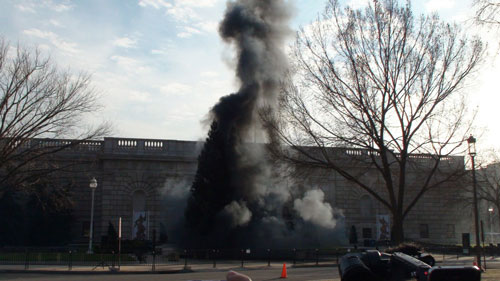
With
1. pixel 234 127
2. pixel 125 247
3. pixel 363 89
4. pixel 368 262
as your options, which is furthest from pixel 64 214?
pixel 368 262

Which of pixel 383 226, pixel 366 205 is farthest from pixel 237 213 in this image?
pixel 366 205

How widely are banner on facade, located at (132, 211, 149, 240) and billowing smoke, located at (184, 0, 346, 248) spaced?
815 cm

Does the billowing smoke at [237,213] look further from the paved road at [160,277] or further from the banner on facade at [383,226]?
the banner on facade at [383,226]

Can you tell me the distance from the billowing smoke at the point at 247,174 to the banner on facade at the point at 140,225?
8150mm

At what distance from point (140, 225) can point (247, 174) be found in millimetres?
12008

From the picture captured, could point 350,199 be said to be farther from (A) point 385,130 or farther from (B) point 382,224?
(A) point 385,130

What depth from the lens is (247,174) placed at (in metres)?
33.5

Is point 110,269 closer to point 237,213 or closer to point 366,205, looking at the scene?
point 237,213

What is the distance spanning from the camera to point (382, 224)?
45938 mm

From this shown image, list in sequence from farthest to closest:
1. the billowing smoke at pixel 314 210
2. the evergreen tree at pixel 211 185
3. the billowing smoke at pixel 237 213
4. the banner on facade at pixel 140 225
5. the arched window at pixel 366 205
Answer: the arched window at pixel 366 205, the banner on facade at pixel 140 225, the billowing smoke at pixel 314 210, the evergreen tree at pixel 211 185, the billowing smoke at pixel 237 213

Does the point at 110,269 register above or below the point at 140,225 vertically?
below

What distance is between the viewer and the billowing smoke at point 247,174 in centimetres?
3172

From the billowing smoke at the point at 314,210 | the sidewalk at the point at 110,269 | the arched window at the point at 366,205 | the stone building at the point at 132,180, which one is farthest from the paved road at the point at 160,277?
the arched window at the point at 366,205

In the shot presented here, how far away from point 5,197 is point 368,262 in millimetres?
35443
